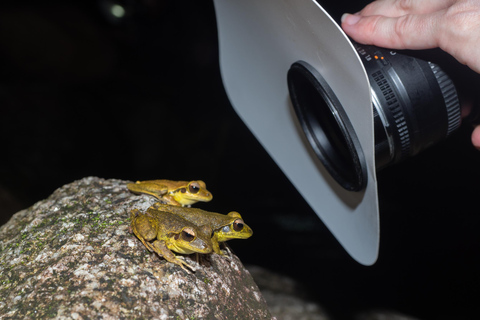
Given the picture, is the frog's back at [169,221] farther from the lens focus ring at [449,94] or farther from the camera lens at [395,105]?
the lens focus ring at [449,94]

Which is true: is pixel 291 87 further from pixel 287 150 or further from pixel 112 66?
pixel 112 66

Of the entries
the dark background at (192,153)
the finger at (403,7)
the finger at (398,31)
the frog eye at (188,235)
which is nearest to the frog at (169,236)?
the frog eye at (188,235)

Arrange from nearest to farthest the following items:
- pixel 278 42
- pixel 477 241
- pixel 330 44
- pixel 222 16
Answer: pixel 330 44, pixel 278 42, pixel 222 16, pixel 477 241

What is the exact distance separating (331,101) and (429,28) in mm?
278

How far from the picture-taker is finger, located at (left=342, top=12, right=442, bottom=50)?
1.04 metres

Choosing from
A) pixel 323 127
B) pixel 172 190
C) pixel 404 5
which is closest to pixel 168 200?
pixel 172 190

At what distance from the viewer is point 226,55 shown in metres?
1.39

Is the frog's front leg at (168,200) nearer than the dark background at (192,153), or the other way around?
the frog's front leg at (168,200)

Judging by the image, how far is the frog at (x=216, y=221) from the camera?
1080 mm

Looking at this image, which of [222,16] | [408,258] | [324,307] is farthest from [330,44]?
[408,258]

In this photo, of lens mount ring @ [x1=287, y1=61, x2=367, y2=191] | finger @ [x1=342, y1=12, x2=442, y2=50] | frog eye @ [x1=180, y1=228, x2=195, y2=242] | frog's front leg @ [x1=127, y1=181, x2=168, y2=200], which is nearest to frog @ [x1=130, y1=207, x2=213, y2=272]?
frog eye @ [x1=180, y1=228, x2=195, y2=242]

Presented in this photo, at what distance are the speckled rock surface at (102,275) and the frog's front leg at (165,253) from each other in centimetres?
2

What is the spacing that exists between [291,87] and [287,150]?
0.83ft

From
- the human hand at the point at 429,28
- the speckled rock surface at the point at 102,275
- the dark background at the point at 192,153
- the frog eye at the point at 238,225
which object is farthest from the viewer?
the dark background at the point at 192,153
